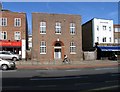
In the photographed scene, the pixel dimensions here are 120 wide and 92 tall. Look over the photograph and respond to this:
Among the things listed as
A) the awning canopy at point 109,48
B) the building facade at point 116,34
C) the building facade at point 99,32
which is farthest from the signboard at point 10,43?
the building facade at point 116,34

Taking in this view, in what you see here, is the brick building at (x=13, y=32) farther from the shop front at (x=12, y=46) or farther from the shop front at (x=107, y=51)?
the shop front at (x=107, y=51)

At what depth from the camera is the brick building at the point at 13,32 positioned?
53062 millimetres

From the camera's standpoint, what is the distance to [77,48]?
5566 centimetres

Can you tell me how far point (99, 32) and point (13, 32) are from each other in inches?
767

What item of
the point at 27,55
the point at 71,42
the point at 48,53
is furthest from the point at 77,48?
the point at 27,55

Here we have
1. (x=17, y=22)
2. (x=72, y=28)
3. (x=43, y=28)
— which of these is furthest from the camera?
(x=72, y=28)

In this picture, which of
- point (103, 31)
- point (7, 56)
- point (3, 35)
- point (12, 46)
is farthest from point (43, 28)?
point (103, 31)

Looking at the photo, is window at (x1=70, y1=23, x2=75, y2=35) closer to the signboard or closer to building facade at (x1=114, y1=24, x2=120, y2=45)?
the signboard

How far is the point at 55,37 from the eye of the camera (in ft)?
179

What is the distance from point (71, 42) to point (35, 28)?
24.4ft

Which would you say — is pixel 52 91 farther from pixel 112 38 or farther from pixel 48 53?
pixel 112 38

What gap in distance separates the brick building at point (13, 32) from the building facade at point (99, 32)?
16.2m

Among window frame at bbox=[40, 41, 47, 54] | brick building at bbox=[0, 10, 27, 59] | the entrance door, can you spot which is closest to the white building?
the entrance door

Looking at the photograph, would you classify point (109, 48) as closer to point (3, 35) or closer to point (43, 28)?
point (43, 28)
